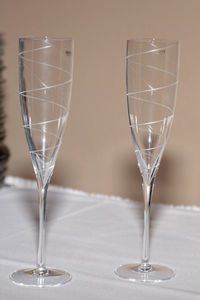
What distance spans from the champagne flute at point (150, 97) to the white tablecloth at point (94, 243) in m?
0.04

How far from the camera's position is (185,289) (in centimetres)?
64

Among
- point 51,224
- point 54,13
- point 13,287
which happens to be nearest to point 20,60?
point 13,287

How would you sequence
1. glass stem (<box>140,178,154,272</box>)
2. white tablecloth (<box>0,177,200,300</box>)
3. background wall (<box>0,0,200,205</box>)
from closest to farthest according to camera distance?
white tablecloth (<box>0,177,200,300</box>)
glass stem (<box>140,178,154,272</box>)
background wall (<box>0,0,200,205</box>)

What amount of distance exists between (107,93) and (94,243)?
1.61 m

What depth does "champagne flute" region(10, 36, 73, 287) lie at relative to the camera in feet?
2.05

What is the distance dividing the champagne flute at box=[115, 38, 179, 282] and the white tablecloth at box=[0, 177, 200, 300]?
0.12ft

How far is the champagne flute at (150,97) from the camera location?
664mm

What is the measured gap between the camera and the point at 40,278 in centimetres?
67

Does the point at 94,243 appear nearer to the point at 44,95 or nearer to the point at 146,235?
the point at 146,235

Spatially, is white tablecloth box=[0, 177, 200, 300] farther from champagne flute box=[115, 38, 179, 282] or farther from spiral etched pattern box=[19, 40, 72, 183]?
spiral etched pattern box=[19, 40, 72, 183]

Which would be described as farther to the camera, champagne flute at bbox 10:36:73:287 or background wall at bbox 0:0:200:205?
background wall at bbox 0:0:200:205

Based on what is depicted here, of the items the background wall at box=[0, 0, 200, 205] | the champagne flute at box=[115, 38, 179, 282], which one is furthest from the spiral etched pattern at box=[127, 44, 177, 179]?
the background wall at box=[0, 0, 200, 205]

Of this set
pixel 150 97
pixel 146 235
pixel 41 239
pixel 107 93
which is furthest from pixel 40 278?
pixel 107 93

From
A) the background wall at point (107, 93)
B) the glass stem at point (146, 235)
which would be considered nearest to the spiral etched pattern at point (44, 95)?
the glass stem at point (146, 235)
